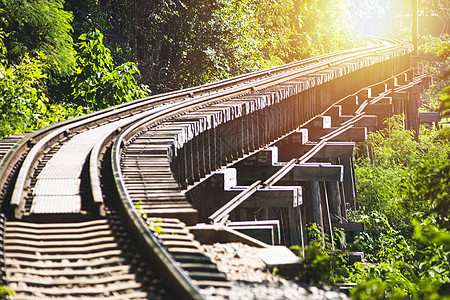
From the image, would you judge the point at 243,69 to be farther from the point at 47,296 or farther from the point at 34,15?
the point at 47,296

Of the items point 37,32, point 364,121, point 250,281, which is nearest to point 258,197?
point 250,281

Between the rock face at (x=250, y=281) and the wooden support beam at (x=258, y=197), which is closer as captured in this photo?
the rock face at (x=250, y=281)

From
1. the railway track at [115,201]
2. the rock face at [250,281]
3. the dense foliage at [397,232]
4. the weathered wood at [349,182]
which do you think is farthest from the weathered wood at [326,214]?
the rock face at [250,281]

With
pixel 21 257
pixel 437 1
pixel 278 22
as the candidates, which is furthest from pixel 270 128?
pixel 437 1

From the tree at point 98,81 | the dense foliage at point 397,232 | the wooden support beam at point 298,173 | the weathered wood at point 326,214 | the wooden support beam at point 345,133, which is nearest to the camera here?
the dense foliage at point 397,232

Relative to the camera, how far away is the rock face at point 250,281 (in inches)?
137

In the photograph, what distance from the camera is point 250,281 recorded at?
392cm

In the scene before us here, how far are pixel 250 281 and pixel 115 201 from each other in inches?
63.0

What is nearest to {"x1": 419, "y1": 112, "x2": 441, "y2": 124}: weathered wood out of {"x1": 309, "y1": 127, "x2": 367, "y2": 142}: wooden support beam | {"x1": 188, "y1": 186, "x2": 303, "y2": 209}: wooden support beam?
{"x1": 309, "y1": 127, "x2": 367, "y2": 142}: wooden support beam

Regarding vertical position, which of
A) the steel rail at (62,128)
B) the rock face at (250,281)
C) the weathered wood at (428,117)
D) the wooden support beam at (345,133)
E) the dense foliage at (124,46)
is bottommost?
the weathered wood at (428,117)

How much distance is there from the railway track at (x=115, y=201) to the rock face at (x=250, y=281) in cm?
16

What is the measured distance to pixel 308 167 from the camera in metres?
11.2

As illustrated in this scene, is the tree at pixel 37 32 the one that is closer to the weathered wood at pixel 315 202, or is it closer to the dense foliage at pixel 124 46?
the dense foliage at pixel 124 46

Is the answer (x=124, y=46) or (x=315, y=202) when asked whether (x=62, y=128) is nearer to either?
(x=315, y=202)
